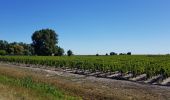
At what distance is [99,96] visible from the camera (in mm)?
19078

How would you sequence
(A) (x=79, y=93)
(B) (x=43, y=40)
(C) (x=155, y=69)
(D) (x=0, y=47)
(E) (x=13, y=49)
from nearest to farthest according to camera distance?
(A) (x=79, y=93), (C) (x=155, y=69), (B) (x=43, y=40), (E) (x=13, y=49), (D) (x=0, y=47)

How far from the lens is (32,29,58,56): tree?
114819 mm

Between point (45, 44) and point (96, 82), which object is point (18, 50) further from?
point (96, 82)

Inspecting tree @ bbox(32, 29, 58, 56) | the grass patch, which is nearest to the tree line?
tree @ bbox(32, 29, 58, 56)

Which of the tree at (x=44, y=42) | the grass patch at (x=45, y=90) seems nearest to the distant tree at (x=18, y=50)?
the tree at (x=44, y=42)

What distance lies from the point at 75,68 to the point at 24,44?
326ft

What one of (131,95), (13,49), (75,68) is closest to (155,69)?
(131,95)

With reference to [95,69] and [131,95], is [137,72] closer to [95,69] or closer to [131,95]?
[95,69]

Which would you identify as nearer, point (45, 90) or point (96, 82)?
point (45, 90)

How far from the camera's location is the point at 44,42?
11631 cm

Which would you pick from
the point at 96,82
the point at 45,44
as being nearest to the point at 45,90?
the point at 96,82

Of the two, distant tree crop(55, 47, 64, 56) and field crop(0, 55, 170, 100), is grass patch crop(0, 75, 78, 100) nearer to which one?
field crop(0, 55, 170, 100)

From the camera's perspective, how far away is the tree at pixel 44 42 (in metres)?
115

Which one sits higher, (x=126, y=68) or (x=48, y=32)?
(x=48, y=32)
